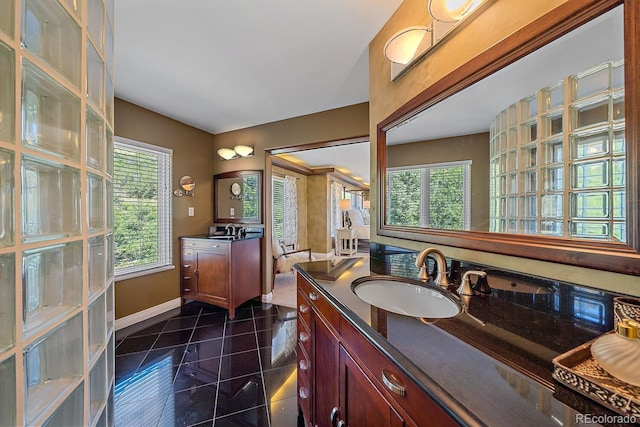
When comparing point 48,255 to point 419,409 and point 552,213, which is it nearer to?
point 419,409

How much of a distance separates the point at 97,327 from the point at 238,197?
9.25 ft

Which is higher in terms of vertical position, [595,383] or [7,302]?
[7,302]

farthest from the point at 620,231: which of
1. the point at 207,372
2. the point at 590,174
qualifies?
the point at 207,372

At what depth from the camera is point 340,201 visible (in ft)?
24.2

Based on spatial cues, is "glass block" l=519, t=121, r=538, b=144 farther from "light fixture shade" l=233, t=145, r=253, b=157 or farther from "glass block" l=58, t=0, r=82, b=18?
"light fixture shade" l=233, t=145, r=253, b=157

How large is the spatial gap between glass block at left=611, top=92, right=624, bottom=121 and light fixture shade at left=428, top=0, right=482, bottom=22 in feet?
2.15

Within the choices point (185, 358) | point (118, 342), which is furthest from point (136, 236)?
point (185, 358)

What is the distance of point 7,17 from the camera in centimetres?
49

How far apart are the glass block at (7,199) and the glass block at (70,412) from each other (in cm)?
42

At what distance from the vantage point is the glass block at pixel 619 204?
62 centimetres

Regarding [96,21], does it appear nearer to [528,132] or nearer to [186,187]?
[528,132]

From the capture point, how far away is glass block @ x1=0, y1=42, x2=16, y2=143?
1.56ft

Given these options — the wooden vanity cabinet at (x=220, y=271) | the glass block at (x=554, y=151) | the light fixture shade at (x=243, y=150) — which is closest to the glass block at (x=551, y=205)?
the glass block at (x=554, y=151)

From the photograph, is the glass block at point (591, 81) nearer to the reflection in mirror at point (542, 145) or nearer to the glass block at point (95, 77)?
the reflection in mirror at point (542, 145)
